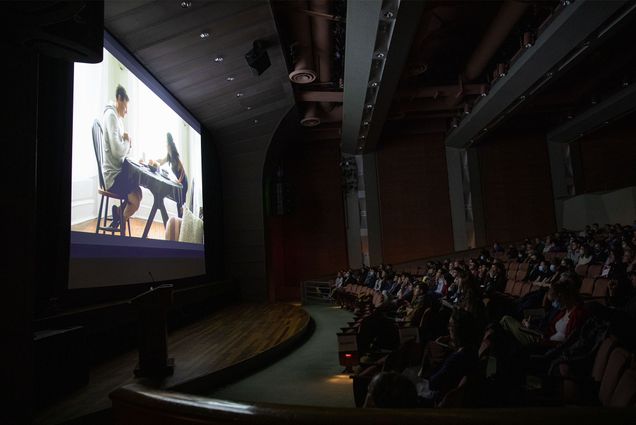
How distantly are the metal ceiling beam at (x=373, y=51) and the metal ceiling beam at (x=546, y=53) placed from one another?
2077 millimetres

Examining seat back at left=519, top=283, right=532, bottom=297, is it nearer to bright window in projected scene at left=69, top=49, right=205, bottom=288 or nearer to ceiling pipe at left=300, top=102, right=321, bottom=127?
bright window in projected scene at left=69, top=49, right=205, bottom=288

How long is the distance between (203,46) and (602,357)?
6.52m

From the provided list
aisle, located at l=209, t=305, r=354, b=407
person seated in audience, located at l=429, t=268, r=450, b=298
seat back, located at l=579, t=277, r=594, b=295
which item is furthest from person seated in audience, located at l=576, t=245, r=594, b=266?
aisle, located at l=209, t=305, r=354, b=407

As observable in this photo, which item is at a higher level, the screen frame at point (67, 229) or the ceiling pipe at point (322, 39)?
the ceiling pipe at point (322, 39)

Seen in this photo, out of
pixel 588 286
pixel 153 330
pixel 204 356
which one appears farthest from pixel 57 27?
pixel 588 286

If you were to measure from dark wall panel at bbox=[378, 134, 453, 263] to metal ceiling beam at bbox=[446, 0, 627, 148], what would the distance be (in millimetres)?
2772

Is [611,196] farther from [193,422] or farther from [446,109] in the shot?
[193,422]

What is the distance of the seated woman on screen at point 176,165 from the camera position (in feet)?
25.5

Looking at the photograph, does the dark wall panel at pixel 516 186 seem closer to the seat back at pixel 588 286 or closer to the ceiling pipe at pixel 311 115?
the ceiling pipe at pixel 311 115

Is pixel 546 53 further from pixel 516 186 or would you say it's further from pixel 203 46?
pixel 516 186

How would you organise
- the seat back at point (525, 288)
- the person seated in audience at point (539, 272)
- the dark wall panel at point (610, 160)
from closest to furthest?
the seat back at point (525, 288) < the person seated in audience at point (539, 272) < the dark wall panel at point (610, 160)

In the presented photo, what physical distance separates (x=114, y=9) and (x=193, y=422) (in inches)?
231

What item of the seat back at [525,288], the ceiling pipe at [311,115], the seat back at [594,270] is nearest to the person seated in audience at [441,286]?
the seat back at [525,288]

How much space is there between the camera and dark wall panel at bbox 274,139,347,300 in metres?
14.3
